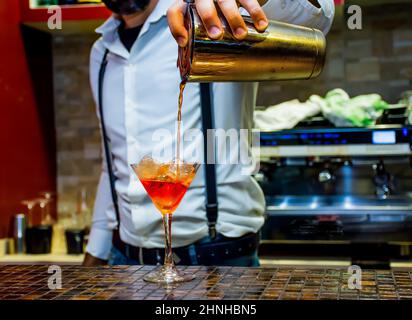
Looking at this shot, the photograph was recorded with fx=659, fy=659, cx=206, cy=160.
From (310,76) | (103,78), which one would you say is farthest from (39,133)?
(310,76)

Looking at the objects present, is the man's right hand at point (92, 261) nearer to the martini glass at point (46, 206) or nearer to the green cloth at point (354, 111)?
the martini glass at point (46, 206)

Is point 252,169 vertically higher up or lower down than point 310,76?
lower down

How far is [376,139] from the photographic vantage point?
2.63 metres

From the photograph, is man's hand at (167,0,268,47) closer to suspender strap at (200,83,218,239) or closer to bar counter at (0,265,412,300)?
bar counter at (0,265,412,300)

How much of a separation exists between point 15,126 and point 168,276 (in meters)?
1.98

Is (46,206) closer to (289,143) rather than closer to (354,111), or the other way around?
(289,143)

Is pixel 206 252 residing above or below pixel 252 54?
below

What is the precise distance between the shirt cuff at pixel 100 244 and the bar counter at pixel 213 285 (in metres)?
0.71

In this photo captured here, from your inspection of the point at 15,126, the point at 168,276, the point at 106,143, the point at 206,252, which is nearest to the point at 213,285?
the point at 168,276

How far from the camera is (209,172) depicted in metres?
1.75

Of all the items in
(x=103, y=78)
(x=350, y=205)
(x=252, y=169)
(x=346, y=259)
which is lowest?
(x=346, y=259)

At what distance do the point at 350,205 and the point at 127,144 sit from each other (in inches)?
48.3
